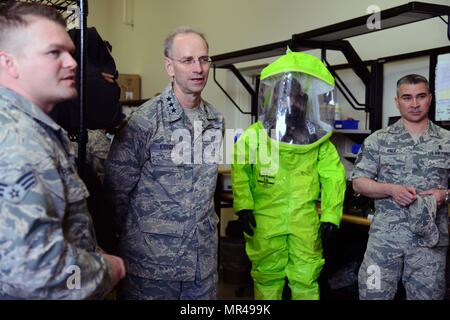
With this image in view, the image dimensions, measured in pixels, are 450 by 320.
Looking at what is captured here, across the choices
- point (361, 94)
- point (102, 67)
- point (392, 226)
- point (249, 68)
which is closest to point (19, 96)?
point (102, 67)

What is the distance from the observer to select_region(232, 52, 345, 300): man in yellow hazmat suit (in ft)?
7.22

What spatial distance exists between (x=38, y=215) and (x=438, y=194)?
72.1 inches

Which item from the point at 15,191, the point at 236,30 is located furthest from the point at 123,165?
the point at 236,30

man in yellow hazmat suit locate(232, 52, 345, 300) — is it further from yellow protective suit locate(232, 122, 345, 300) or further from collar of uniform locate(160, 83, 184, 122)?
collar of uniform locate(160, 83, 184, 122)

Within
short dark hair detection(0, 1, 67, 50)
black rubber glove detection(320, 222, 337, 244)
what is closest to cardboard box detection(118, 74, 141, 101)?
black rubber glove detection(320, 222, 337, 244)

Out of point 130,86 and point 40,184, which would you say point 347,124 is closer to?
point 40,184

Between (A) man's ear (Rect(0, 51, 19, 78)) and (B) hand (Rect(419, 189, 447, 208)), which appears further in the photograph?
(B) hand (Rect(419, 189, 447, 208))

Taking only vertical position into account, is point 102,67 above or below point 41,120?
above

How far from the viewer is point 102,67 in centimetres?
150

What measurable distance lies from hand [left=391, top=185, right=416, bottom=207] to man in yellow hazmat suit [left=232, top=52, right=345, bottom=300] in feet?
0.81

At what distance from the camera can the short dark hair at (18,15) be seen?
3.51 feet
